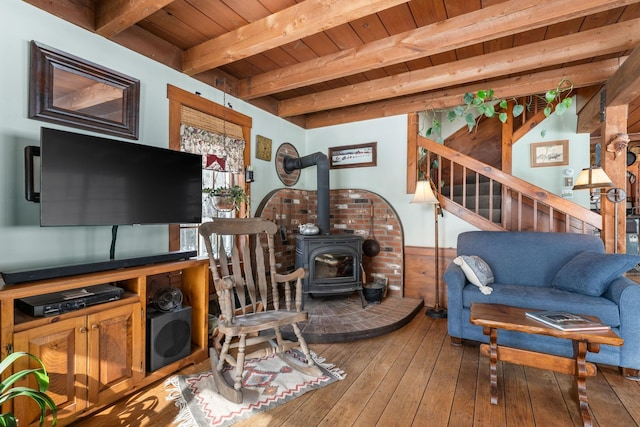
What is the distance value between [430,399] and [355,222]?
2483 millimetres

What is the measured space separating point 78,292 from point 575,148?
5358 mm

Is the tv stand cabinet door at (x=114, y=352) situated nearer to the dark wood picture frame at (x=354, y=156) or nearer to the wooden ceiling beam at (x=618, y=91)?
the dark wood picture frame at (x=354, y=156)

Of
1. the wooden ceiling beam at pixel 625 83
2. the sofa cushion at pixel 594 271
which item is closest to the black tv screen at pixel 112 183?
the sofa cushion at pixel 594 271

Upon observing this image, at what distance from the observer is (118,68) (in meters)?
2.33

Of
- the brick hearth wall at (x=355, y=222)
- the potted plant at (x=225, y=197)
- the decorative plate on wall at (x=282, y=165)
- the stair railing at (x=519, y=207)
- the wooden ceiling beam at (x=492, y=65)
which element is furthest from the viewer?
the decorative plate on wall at (x=282, y=165)

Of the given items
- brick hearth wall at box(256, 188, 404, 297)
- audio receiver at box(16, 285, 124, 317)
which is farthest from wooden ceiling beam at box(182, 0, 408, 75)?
audio receiver at box(16, 285, 124, 317)

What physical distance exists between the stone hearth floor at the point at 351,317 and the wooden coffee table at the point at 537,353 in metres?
1.02

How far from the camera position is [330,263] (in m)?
3.45

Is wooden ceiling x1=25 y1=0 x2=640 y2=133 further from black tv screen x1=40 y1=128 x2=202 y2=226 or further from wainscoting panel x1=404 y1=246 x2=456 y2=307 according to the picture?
wainscoting panel x1=404 y1=246 x2=456 y2=307

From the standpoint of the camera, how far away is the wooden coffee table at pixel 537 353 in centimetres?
172

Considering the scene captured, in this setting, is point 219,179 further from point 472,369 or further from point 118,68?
point 472,369

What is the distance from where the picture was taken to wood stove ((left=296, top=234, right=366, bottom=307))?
3.29 m

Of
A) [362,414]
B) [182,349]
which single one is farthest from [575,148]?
[182,349]

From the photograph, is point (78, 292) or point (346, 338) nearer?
point (78, 292)
